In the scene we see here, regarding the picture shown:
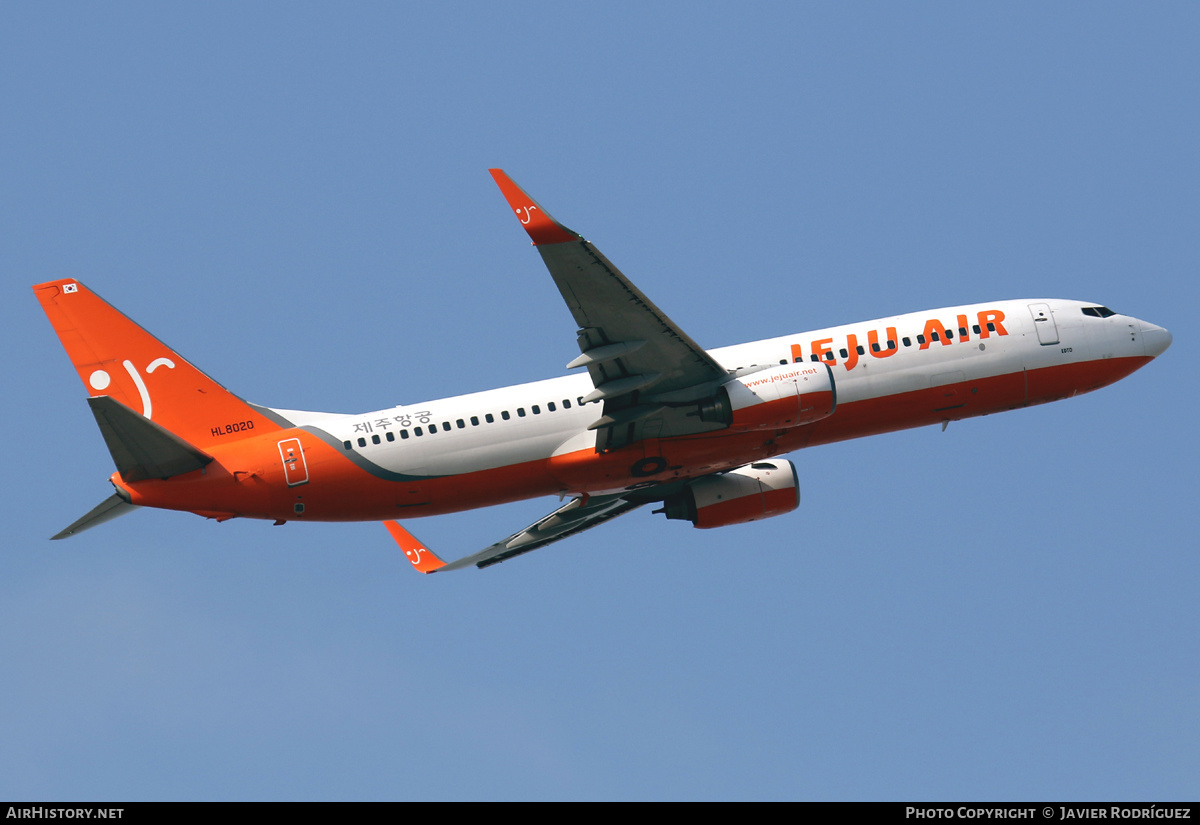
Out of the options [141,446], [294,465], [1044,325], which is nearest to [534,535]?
[294,465]

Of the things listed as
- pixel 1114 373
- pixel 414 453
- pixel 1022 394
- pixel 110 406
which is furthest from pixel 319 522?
pixel 1114 373

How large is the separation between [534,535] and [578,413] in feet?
30.3

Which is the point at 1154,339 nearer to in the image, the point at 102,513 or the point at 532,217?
the point at 532,217

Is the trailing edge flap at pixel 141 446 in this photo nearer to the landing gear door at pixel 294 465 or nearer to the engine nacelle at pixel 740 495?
the landing gear door at pixel 294 465

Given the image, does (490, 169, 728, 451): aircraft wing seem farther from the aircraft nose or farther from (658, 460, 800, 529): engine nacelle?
the aircraft nose

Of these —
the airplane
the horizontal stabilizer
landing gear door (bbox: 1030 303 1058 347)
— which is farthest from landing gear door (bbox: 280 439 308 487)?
landing gear door (bbox: 1030 303 1058 347)

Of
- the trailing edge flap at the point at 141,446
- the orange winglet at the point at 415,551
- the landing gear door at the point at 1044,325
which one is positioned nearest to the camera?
the trailing edge flap at the point at 141,446

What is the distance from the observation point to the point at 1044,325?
47.3m

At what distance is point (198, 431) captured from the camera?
4362cm

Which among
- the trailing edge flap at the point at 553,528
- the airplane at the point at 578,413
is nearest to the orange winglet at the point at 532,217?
the airplane at the point at 578,413

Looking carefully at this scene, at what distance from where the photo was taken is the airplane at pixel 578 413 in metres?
41.7

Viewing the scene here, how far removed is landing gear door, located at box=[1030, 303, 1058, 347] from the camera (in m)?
47.2

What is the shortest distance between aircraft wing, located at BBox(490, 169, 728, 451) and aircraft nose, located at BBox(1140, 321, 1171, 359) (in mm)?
17219

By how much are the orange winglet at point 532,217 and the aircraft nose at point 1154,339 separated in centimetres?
2416
